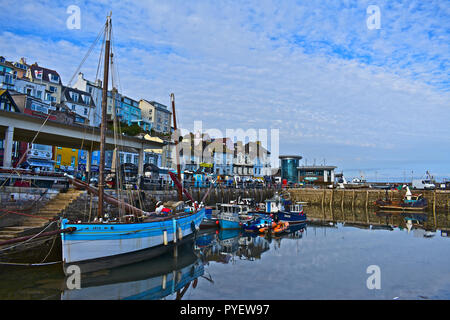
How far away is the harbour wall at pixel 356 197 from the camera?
55344mm

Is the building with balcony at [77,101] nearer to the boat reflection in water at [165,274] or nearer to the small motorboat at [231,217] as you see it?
the small motorboat at [231,217]

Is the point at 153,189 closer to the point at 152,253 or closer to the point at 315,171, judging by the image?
the point at 152,253

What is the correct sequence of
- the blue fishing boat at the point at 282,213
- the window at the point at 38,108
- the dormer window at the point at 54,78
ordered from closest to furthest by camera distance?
the blue fishing boat at the point at 282,213 → the window at the point at 38,108 → the dormer window at the point at 54,78

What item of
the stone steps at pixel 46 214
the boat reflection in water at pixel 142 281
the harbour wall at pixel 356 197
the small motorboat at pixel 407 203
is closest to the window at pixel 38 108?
the stone steps at pixel 46 214

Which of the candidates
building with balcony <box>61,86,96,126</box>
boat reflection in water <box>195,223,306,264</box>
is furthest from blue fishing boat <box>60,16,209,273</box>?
building with balcony <box>61,86,96,126</box>

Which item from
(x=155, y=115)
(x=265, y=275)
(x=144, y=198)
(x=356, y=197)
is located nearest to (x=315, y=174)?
(x=356, y=197)

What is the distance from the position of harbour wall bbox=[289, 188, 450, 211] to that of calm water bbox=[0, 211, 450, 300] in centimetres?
3642

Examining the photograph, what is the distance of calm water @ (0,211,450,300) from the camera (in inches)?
517

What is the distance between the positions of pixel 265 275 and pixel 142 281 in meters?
6.43

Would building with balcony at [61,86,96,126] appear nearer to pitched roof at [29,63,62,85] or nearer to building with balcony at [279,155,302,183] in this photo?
pitched roof at [29,63,62,85]

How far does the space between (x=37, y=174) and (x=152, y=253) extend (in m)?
10.5

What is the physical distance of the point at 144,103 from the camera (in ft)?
274

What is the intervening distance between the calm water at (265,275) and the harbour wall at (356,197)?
36.4 m
